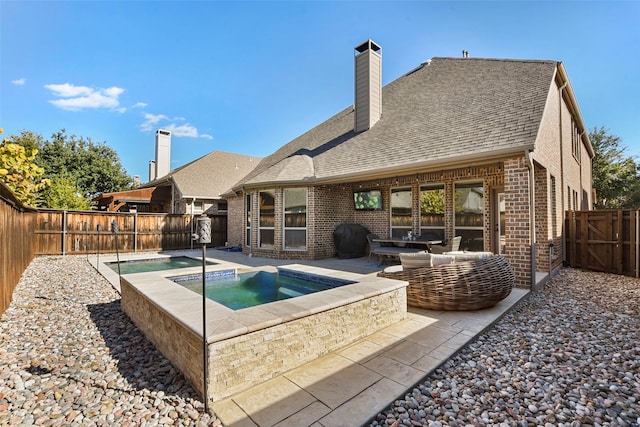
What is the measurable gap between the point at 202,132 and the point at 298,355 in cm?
4447

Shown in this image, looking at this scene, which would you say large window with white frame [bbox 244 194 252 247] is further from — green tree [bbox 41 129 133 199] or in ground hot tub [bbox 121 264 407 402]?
green tree [bbox 41 129 133 199]

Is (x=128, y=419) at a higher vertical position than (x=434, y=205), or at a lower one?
lower

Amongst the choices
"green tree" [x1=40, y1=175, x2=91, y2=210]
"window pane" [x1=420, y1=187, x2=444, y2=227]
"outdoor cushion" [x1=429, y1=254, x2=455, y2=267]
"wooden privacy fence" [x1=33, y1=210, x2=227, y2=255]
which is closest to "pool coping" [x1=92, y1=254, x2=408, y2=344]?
"outdoor cushion" [x1=429, y1=254, x2=455, y2=267]

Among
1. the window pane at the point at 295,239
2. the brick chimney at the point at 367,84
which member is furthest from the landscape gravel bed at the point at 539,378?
the brick chimney at the point at 367,84

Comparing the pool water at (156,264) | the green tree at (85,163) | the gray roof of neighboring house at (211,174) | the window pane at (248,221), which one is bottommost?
the pool water at (156,264)

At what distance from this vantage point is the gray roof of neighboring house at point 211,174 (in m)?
16.8

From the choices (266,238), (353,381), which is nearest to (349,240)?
(266,238)

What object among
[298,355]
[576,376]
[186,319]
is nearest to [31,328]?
[186,319]

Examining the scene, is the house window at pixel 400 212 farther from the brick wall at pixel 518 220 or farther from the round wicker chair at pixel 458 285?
the round wicker chair at pixel 458 285

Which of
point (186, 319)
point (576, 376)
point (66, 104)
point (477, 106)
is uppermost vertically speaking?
A: point (66, 104)

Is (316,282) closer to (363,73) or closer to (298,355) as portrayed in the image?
(298,355)

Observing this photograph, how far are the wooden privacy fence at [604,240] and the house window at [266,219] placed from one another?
956 centimetres

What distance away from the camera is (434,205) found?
9164mm

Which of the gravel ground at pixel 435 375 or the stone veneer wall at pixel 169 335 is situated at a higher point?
the stone veneer wall at pixel 169 335
